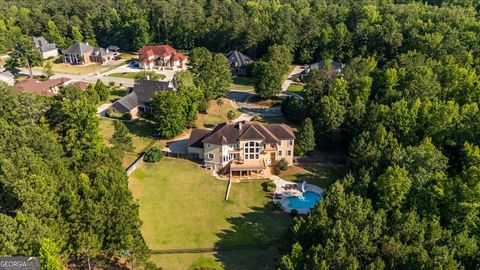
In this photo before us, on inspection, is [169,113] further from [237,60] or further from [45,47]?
[45,47]

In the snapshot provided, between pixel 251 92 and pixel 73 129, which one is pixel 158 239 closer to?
pixel 73 129

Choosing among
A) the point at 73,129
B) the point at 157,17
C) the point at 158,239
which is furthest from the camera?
the point at 157,17

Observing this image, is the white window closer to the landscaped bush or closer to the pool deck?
the pool deck

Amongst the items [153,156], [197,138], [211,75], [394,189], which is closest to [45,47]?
[211,75]

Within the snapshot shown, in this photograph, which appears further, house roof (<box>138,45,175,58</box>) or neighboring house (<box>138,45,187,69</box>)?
house roof (<box>138,45,175,58</box>)

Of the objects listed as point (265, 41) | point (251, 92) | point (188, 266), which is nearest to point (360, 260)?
point (188, 266)

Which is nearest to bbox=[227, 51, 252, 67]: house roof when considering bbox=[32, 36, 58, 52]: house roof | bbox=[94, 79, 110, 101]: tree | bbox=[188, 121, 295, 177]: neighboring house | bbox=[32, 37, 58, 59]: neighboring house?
bbox=[94, 79, 110, 101]: tree
